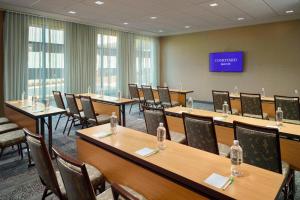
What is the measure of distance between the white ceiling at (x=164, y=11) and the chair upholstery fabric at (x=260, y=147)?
385cm

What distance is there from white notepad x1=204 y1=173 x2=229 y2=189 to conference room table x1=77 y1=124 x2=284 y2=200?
0.03 metres

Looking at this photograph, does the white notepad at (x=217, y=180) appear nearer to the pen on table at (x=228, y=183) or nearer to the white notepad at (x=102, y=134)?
the pen on table at (x=228, y=183)

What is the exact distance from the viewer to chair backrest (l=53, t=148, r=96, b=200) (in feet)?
4.23

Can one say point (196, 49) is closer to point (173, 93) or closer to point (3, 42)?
point (173, 93)

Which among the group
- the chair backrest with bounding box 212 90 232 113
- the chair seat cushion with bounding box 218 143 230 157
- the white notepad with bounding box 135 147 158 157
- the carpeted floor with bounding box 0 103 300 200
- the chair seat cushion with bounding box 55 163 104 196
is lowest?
the carpeted floor with bounding box 0 103 300 200

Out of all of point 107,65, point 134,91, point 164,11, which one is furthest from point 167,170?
point 107,65

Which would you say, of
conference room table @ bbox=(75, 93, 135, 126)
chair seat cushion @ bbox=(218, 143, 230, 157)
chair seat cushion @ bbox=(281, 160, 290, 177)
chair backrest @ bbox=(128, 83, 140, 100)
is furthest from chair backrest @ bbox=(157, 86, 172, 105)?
chair seat cushion @ bbox=(281, 160, 290, 177)

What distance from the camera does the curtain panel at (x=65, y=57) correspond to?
18.9 feet

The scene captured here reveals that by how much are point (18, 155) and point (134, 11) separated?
13.9 ft

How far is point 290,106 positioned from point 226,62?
4689 millimetres

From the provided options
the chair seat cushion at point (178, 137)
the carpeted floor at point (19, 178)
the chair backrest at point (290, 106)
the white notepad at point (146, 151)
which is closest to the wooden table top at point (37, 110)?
the carpeted floor at point (19, 178)

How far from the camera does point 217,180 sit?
138cm

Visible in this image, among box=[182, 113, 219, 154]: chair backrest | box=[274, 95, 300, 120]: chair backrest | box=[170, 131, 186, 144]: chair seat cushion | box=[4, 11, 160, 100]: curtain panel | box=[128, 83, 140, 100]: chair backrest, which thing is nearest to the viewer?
box=[182, 113, 219, 154]: chair backrest

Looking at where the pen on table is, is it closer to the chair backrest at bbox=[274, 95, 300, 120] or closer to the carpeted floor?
the carpeted floor
